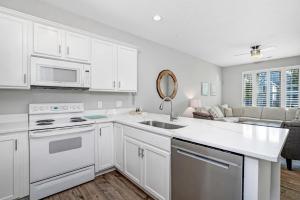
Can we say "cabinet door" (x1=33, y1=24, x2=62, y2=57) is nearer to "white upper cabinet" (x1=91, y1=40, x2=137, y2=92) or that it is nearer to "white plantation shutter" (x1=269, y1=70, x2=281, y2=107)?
"white upper cabinet" (x1=91, y1=40, x2=137, y2=92)

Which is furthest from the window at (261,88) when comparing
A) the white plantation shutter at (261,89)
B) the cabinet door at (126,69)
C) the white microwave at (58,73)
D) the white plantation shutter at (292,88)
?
the white microwave at (58,73)

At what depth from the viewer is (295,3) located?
2.22 metres

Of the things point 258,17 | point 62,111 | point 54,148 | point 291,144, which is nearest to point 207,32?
point 258,17

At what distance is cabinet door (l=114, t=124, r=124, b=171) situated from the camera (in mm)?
2289

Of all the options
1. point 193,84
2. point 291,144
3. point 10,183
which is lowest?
point 10,183

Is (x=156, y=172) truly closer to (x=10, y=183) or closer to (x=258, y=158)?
(x=258, y=158)

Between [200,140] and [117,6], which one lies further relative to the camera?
[117,6]

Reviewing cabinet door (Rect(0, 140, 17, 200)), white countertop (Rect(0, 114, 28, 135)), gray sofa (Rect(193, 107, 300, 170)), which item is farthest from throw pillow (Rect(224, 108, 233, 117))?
cabinet door (Rect(0, 140, 17, 200))

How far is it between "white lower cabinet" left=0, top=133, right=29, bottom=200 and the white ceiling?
2.00 m

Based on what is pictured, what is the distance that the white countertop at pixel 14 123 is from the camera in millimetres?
1638

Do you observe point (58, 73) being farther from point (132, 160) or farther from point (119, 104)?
point (132, 160)

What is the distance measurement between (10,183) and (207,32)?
13.0 feet

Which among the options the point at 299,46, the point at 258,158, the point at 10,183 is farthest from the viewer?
the point at 299,46

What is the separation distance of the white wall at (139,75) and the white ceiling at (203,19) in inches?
5.9
